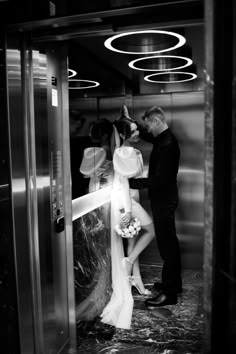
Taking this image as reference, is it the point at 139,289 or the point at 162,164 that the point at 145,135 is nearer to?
the point at 162,164

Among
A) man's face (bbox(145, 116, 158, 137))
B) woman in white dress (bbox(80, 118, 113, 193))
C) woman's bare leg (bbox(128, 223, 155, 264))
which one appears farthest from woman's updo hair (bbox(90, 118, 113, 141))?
woman's bare leg (bbox(128, 223, 155, 264))

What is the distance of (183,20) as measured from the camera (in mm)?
1600

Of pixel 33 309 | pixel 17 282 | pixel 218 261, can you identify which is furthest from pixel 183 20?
pixel 33 309

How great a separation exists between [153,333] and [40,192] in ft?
4.85

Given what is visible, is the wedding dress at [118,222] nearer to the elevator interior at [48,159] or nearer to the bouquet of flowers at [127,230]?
the bouquet of flowers at [127,230]

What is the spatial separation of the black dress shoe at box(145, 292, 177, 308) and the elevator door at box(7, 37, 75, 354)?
103 centimetres

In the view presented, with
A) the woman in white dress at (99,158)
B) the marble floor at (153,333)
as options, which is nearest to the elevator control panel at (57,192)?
the woman in white dress at (99,158)

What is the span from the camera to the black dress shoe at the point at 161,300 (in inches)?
126

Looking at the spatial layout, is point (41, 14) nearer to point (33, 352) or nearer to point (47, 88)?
point (47, 88)

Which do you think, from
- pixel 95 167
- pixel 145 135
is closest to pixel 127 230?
pixel 95 167

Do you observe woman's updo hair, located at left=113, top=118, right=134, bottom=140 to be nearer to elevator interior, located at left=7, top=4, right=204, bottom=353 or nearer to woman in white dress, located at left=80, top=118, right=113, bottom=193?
woman in white dress, located at left=80, top=118, right=113, bottom=193

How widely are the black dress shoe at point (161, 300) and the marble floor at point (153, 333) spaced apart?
1.7 inches

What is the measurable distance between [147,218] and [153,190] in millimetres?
282

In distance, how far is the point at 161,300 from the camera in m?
3.21
